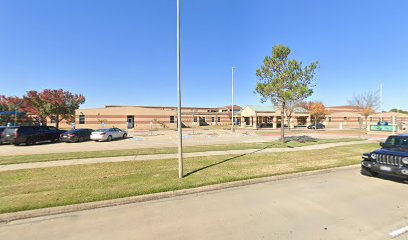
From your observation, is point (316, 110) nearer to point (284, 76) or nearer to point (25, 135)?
point (284, 76)

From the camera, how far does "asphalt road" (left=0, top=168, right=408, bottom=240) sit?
3625 millimetres

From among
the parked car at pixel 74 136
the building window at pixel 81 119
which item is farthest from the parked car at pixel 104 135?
the building window at pixel 81 119

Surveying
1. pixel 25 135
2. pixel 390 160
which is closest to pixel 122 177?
pixel 390 160

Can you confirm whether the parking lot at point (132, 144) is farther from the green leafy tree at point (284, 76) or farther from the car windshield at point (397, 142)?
the car windshield at point (397, 142)

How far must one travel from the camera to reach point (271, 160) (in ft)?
31.6

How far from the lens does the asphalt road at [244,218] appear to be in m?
3.62

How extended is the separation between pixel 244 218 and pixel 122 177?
453cm

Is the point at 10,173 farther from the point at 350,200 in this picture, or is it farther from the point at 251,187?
the point at 350,200

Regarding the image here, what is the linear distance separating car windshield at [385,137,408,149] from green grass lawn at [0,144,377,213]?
190 centimetres

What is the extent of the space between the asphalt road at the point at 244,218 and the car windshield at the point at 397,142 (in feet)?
6.51

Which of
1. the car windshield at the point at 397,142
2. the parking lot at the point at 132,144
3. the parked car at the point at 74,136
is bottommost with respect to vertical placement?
the parking lot at the point at 132,144

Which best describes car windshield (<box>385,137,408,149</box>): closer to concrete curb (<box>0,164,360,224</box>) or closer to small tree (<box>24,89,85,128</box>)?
concrete curb (<box>0,164,360,224</box>)

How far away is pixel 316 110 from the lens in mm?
49031

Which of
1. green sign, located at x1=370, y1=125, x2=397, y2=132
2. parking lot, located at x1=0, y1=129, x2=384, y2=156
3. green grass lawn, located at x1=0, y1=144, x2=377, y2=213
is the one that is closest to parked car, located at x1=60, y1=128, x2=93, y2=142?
parking lot, located at x1=0, y1=129, x2=384, y2=156
